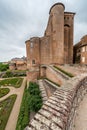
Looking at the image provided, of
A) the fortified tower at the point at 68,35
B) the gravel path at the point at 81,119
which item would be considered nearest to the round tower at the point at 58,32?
the fortified tower at the point at 68,35

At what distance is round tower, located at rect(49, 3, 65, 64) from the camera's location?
21219 millimetres

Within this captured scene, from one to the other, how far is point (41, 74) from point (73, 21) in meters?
Answer: 14.1

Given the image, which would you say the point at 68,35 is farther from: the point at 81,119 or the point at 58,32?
the point at 81,119

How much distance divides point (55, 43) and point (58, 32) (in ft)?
7.58

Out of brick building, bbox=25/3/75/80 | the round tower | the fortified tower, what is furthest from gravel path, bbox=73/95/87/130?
the fortified tower

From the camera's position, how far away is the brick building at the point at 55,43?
70.5ft

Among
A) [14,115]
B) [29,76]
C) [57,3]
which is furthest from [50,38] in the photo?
[14,115]

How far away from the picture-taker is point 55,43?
22.1 m

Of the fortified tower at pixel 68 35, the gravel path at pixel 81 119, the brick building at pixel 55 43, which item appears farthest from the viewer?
the fortified tower at pixel 68 35

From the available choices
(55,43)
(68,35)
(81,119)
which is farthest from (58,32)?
(81,119)

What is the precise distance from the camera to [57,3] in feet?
69.0

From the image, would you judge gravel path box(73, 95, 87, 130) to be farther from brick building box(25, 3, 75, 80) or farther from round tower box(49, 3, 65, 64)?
round tower box(49, 3, 65, 64)

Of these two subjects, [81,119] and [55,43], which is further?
[55,43]

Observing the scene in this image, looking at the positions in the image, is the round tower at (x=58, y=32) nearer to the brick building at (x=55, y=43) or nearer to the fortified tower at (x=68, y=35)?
the brick building at (x=55, y=43)
